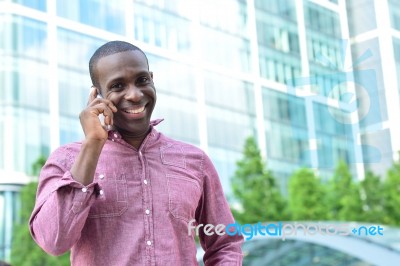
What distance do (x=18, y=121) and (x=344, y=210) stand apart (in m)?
6.50

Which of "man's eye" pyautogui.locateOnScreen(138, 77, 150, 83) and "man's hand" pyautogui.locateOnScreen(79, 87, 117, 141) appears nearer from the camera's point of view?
"man's hand" pyautogui.locateOnScreen(79, 87, 117, 141)

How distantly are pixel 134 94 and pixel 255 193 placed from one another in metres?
11.5

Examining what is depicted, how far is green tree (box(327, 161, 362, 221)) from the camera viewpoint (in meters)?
12.9

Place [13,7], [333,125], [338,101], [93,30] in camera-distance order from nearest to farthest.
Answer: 1. [338,101]
2. [333,125]
3. [93,30]
4. [13,7]

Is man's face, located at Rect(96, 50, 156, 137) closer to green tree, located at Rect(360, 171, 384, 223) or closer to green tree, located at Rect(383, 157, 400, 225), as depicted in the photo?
green tree, located at Rect(383, 157, 400, 225)

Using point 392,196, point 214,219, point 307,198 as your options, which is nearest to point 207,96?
point 307,198

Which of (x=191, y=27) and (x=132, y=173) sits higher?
(x=191, y=27)

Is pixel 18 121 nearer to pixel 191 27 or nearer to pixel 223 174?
pixel 191 27

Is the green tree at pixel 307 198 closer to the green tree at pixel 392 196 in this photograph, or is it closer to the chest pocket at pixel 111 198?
the green tree at pixel 392 196

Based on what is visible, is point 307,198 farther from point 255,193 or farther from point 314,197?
point 255,193

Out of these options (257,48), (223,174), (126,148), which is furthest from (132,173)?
(223,174)

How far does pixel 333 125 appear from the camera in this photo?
11.4 m

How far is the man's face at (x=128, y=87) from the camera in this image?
1531mm

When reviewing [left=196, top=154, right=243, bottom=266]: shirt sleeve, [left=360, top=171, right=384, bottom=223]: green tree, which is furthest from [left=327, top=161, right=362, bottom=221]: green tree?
[left=196, top=154, right=243, bottom=266]: shirt sleeve
